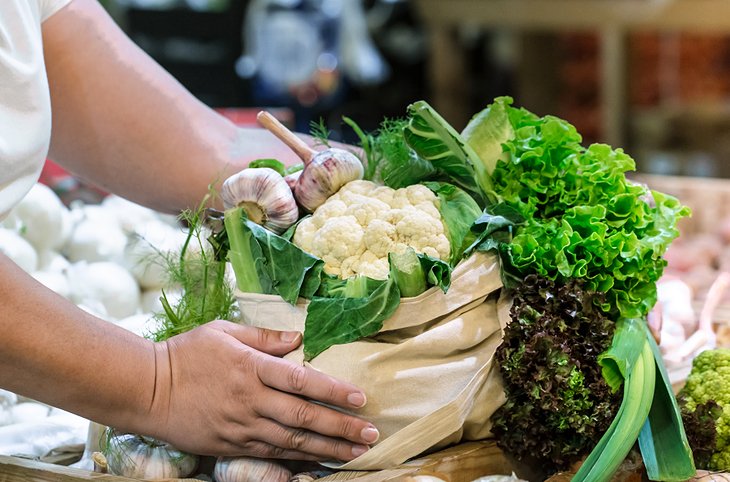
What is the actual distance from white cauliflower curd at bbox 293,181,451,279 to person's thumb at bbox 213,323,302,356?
11 centimetres

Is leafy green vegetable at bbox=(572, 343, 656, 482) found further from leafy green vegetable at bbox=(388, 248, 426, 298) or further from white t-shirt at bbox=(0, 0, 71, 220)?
white t-shirt at bbox=(0, 0, 71, 220)

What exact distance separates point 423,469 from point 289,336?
0.84 feet

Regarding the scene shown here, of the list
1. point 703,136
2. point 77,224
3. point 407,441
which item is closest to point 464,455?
point 407,441

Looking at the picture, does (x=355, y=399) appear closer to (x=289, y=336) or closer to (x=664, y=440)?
(x=289, y=336)

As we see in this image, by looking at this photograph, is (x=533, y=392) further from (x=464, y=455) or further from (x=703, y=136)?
(x=703, y=136)

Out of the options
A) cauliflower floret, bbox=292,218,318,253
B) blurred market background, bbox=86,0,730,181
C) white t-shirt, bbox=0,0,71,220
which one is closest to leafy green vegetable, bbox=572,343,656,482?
cauliflower floret, bbox=292,218,318,253

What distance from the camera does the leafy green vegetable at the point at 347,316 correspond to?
129 cm

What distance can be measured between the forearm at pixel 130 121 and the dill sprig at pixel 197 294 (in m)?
0.36

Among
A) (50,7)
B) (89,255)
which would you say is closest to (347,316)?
(50,7)

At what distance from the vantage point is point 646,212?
4.85 ft

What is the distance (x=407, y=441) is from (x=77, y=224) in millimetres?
1240

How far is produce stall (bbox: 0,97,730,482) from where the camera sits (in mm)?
1310

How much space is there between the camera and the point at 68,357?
49.6 inches

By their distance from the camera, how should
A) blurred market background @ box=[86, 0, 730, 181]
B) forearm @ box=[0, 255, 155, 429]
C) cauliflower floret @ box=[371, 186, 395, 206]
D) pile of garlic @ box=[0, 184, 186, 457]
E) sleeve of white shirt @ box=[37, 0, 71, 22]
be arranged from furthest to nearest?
blurred market background @ box=[86, 0, 730, 181], pile of garlic @ box=[0, 184, 186, 457], sleeve of white shirt @ box=[37, 0, 71, 22], cauliflower floret @ box=[371, 186, 395, 206], forearm @ box=[0, 255, 155, 429]
